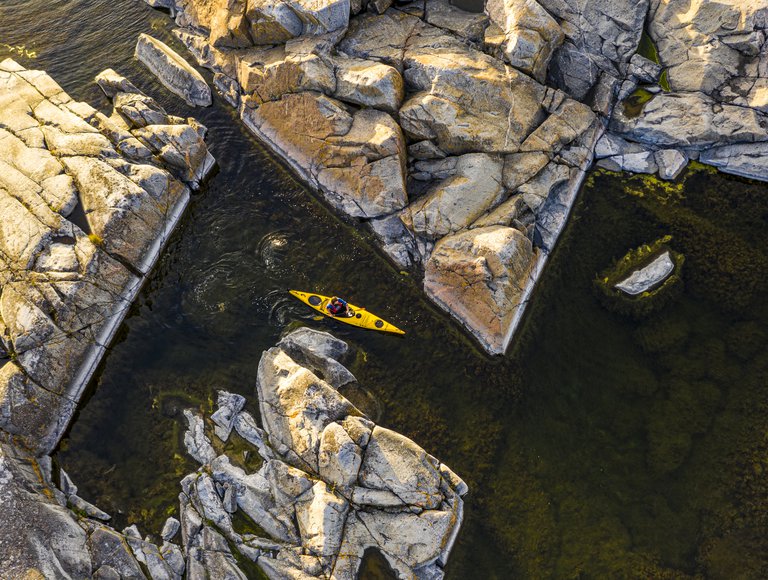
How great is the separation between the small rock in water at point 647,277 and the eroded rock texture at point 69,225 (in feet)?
80.9

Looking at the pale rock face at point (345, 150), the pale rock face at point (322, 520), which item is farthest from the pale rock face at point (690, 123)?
the pale rock face at point (322, 520)

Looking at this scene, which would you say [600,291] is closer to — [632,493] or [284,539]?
[632,493]

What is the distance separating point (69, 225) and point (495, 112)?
23.3 meters

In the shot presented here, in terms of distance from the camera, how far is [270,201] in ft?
94.8

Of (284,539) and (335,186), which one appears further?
(335,186)

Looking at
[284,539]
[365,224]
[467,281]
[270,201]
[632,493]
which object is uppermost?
[270,201]

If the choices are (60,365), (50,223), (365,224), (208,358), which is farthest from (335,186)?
(60,365)

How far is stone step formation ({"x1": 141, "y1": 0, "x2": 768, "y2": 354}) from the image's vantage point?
2614 centimetres

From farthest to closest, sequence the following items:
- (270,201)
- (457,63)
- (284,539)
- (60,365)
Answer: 1. (270,201)
2. (457,63)
3. (60,365)
4. (284,539)

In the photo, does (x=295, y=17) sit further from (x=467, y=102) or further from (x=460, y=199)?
(x=460, y=199)

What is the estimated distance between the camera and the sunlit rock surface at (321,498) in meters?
20.9

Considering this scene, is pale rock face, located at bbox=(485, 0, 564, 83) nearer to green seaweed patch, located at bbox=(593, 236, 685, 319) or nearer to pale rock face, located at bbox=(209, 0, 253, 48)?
green seaweed patch, located at bbox=(593, 236, 685, 319)

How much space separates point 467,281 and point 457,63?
473 inches

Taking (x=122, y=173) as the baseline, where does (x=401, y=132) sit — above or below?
below
